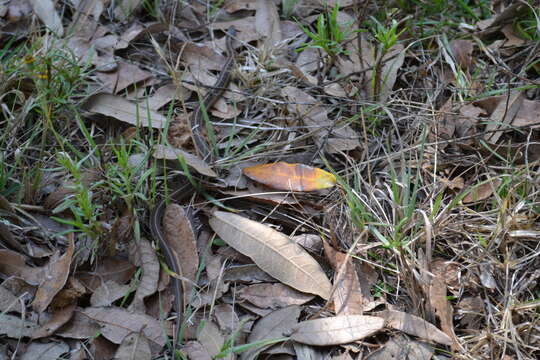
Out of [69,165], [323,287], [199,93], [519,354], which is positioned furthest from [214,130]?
[519,354]

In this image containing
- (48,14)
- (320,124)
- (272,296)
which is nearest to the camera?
(272,296)

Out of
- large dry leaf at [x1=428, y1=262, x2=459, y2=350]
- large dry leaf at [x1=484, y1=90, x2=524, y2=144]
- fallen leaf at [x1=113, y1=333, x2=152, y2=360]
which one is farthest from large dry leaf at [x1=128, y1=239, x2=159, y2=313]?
large dry leaf at [x1=484, y1=90, x2=524, y2=144]

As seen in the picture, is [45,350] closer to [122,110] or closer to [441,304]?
[122,110]

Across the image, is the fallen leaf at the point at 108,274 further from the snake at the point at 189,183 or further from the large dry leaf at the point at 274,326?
the large dry leaf at the point at 274,326

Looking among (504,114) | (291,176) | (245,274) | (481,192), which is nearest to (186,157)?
(291,176)

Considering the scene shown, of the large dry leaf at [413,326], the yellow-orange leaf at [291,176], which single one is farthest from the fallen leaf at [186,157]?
the large dry leaf at [413,326]

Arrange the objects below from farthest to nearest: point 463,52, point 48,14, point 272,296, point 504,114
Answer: point 48,14 < point 463,52 < point 504,114 < point 272,296

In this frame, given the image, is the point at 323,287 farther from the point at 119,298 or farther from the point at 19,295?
the point at 19,295
